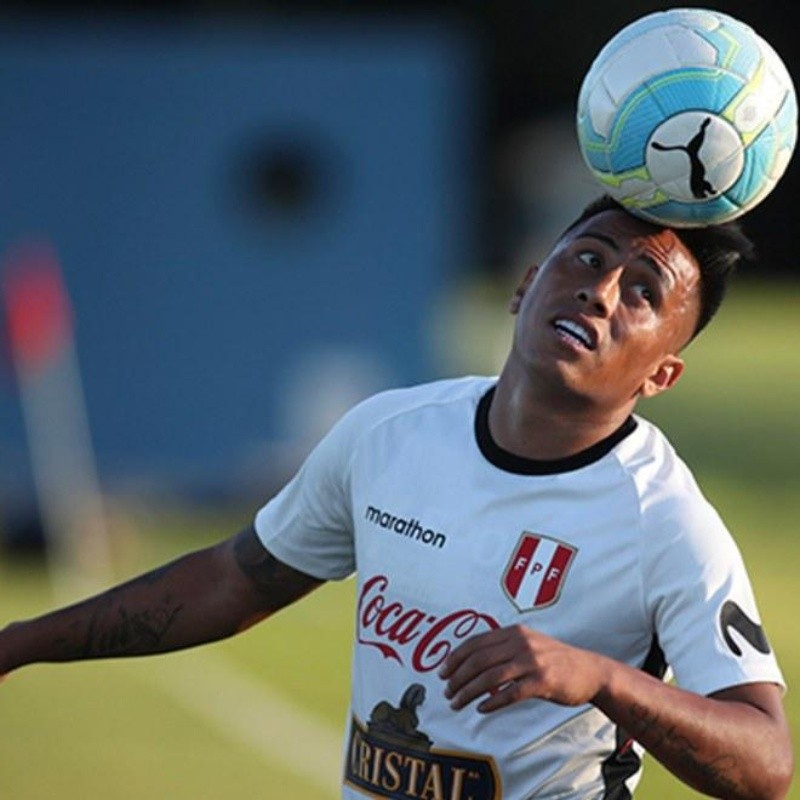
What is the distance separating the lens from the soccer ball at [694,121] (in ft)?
15.8

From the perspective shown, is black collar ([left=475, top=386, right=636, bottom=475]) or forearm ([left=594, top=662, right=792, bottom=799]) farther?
black collar ([left=475, top=386, right=636, bottom=475])

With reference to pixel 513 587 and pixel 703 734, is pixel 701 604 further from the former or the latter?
pixel 513 587

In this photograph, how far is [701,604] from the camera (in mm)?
4457

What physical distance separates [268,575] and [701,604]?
1.28 metres

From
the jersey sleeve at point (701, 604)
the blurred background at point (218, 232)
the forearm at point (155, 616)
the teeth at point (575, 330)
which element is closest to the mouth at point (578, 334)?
the teeth at point (575, 330)

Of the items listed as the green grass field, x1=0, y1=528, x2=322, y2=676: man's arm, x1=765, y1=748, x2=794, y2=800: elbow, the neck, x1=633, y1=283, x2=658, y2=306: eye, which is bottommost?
the green grass field

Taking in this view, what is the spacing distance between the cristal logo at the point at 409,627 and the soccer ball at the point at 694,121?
964 mm

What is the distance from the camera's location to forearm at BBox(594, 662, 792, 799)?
13.6 ft

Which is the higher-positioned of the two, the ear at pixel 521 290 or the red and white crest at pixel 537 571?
the ear at pixel 521 290

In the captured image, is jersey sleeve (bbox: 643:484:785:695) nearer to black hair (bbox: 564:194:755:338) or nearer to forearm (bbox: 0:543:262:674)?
black hair (bbox: 564:194:755:338)

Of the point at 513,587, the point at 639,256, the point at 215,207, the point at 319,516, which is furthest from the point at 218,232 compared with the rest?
the point at 513,587

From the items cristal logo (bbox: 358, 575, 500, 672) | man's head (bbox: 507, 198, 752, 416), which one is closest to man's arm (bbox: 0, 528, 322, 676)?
cristal logo (bbox: 358, 575, 500, 672)

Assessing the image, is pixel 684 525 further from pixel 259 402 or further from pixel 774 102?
pixel 259 402

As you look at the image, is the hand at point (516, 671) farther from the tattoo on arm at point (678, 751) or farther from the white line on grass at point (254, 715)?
the white line on grass at point (254, 715)
